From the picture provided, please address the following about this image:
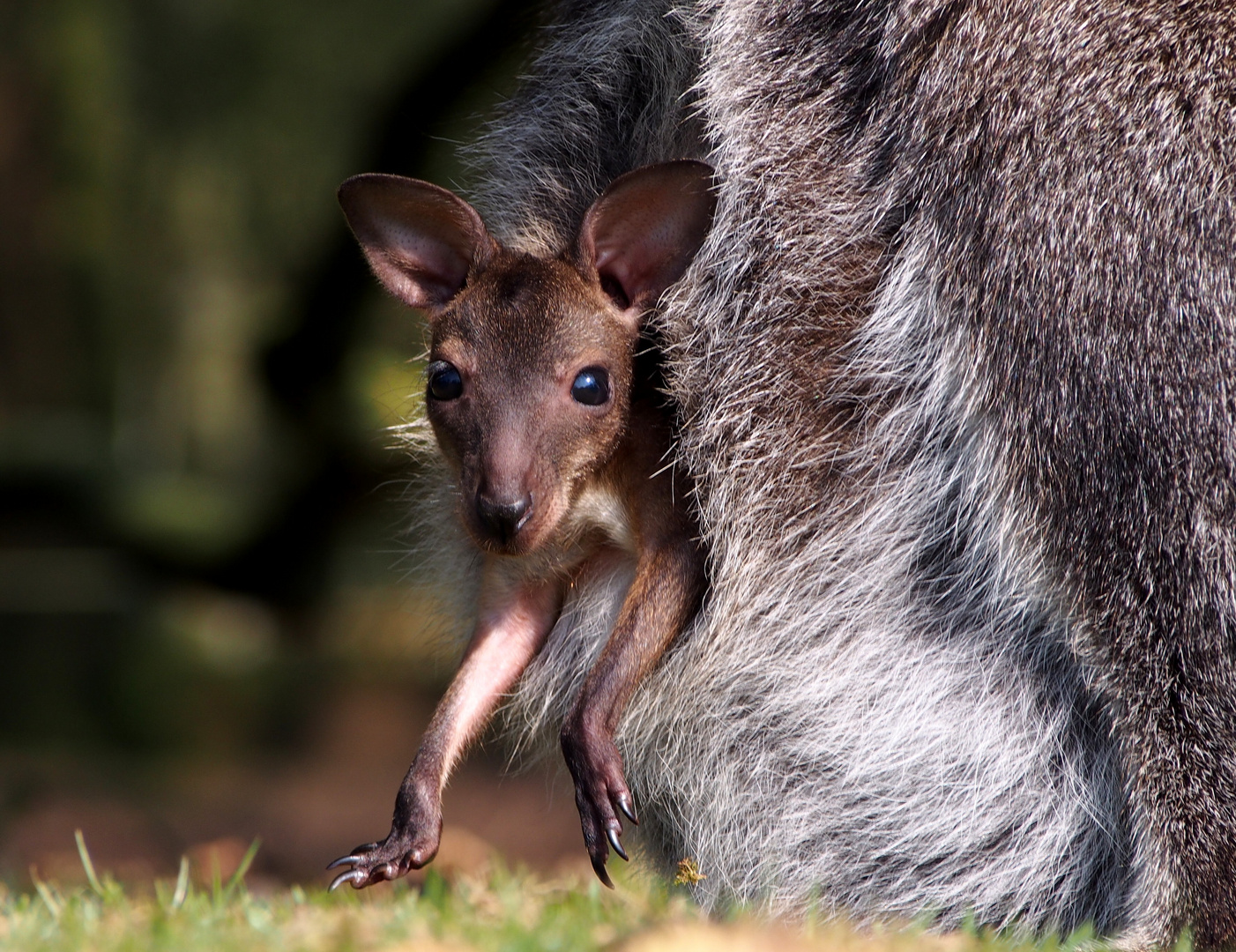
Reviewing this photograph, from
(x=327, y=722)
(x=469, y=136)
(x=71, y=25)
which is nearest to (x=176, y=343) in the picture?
(x=71, y=25)

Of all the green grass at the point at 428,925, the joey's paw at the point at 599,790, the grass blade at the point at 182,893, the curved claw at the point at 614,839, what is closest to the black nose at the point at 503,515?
the joey's paw at the point at 599,790

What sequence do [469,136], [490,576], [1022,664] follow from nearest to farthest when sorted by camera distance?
[1022,664] → [490,576] → [469,136]

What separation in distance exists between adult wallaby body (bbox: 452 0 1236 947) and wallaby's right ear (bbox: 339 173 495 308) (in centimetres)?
39

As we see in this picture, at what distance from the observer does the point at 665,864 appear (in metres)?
2.85

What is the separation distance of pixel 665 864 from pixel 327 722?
18.9ft

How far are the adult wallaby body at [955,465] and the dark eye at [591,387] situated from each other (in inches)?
6.4

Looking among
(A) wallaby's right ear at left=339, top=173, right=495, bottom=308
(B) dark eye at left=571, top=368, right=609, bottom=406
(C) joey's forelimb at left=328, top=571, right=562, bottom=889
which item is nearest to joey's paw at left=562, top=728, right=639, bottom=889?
(C) joey's forelimb at left=328, top=571, right=562, bottom=889

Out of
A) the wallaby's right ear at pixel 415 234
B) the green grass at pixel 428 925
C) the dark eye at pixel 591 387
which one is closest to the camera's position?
the green grass at pixel 428 925

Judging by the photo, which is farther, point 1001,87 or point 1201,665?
point 1001,87

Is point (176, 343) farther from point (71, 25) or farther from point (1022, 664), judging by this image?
point (1022, 664)

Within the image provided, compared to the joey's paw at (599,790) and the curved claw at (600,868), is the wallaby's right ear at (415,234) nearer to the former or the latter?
the joey's paw at (599,790)

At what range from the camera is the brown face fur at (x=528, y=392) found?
2.33 meters

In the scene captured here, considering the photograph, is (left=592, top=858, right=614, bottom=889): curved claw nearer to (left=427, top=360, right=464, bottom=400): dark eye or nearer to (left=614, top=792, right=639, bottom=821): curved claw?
(left=614, top=792, right=639, bottom=821): curved claw

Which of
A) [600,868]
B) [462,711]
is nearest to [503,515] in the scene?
[462,711]
